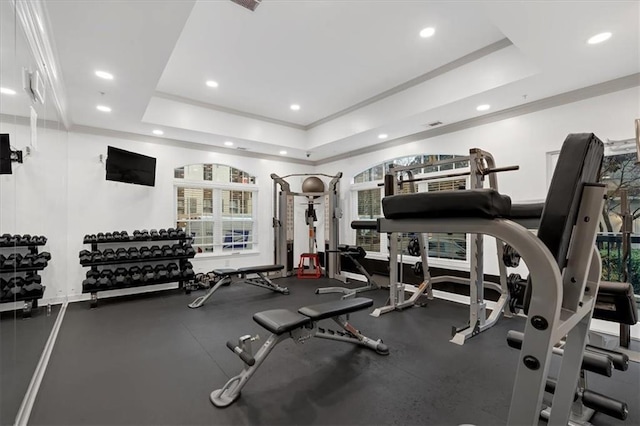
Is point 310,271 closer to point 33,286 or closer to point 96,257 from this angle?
point 96,257

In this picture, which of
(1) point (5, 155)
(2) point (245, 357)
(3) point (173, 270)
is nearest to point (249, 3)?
(1) point (5, 155)

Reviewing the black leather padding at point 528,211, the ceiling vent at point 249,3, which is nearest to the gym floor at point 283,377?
the black leather padding at point 528,211

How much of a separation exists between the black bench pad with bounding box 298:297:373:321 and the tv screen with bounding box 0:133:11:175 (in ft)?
6.75

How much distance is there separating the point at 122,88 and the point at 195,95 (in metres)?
1.35

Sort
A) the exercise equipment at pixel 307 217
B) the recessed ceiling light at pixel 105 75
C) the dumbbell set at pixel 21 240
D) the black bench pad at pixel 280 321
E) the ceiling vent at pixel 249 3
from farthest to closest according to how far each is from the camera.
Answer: the exercise equipment at pixel 307 217
the recessed ceiling light at pixel 105 75
the ceiling vent at pixel 249 3
the black bench pad at pixel 280 321
the dumbbell set at pixel 21 240

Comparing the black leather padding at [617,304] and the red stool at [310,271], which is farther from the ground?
the black leather padding at [617,304]

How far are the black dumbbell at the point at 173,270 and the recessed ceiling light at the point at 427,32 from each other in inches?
190

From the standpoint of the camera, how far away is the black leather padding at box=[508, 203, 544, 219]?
87.8 inches

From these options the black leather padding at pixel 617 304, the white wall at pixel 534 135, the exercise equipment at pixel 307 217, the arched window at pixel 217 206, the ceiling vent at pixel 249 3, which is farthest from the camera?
the exercise equipment at pixel 307 217

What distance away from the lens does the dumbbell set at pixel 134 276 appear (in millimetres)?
4289

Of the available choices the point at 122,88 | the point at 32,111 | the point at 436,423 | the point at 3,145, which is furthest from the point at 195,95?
the point at 436,423

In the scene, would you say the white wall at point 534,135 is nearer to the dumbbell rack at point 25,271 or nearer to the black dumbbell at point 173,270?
the black dumbbell at point 173,270

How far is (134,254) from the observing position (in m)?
4.68

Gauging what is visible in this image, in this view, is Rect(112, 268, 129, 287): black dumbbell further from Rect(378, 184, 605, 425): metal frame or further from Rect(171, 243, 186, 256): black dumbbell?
Rect(378, 184, 605, 425): metal frame
